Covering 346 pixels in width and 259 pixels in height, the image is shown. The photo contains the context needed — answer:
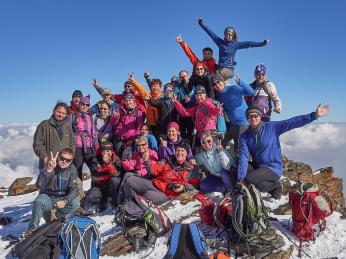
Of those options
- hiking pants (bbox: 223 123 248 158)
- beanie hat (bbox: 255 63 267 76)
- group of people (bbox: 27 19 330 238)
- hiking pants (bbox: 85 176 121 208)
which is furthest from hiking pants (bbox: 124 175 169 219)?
beanie hat (bbox: 255 63 267 76)

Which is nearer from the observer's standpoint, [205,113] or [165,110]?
[205,113]

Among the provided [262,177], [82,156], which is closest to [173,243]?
[262,177]

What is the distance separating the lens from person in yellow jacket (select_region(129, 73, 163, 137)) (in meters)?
12.8

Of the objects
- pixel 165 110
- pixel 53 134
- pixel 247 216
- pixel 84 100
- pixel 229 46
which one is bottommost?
pixel 247 216

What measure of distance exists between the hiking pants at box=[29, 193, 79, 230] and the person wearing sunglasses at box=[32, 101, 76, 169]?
1.55 meters

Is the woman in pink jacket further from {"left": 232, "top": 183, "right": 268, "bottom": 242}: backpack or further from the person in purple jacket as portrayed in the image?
{"left": 232, "top": 183, "right": 268, "bottom": 242}: backpack

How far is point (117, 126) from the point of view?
40.3ft

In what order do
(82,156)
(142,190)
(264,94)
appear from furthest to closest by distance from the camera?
(264,94) < (82,156) < (142,190)

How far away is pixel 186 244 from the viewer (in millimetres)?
6340

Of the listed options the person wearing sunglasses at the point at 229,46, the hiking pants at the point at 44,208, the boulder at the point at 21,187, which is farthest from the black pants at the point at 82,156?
the boulder at the point at 21,187

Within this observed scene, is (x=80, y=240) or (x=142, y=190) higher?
(x=142, y=190)

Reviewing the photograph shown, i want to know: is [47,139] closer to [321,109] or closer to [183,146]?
[183,146]

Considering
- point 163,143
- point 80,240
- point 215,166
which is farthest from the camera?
point 163,143

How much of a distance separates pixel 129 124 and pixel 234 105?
13.6 ft
